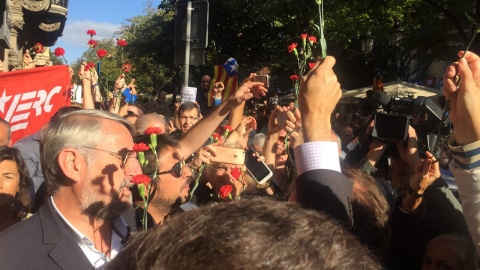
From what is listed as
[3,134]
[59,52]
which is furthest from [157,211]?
[59,52]

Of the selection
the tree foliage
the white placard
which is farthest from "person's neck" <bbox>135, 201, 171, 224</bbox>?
the tree foliage

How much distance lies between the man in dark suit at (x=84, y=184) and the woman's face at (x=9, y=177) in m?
0.98

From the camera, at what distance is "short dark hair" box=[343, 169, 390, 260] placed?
6.84 feet

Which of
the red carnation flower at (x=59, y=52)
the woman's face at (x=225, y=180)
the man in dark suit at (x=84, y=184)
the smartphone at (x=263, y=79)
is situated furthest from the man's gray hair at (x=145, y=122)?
the man in dark suit at (x=84, y=184)

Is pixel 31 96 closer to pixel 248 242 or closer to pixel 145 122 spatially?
pixel 145 122

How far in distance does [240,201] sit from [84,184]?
1.27 metres

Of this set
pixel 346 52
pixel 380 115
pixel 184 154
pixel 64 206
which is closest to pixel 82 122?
pixel 64 206

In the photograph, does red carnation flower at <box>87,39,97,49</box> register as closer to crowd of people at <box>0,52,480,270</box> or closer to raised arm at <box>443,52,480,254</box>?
crowd of people at <box>0,52,480,270</box>

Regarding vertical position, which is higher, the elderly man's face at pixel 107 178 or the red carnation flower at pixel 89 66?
the red carnation flower at pixel 89 66

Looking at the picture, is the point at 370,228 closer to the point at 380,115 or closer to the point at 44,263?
the point at 44,263

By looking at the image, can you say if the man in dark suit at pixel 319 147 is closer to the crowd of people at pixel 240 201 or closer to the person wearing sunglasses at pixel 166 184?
the crowd of people at pixel 240 201

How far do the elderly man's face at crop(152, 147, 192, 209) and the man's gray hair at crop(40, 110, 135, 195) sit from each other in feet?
2.12

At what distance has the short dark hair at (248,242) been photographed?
36.7 inches

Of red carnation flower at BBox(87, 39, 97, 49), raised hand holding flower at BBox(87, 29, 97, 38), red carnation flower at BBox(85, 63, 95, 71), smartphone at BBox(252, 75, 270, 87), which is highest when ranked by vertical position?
raised hand holding flower at BBox(87, 29, 97, 38)
